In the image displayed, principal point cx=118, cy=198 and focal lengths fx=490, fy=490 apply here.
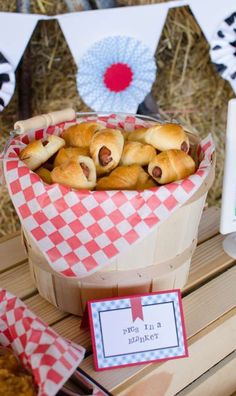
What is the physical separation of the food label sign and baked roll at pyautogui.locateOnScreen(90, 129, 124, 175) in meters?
0.32

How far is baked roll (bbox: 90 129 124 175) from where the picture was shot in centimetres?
119

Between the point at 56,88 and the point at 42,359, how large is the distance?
1.54 meters

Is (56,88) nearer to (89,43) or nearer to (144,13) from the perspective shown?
(89,43)

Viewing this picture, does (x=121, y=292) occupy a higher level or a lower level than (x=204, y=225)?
higher

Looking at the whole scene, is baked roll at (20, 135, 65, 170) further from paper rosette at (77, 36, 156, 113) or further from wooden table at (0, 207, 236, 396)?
paper rosette at (77, 36, 156, 113)

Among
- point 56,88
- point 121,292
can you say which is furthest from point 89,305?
point 56,88

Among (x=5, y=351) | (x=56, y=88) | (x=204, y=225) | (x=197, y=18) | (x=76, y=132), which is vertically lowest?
(x=204, y=225)

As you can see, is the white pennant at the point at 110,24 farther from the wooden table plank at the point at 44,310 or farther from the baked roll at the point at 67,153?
the wooden table plank at the point at 44,310

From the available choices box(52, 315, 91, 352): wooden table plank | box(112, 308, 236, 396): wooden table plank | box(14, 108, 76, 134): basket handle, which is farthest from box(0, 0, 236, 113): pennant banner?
box(112, 308, 236, 396): wooden table plank

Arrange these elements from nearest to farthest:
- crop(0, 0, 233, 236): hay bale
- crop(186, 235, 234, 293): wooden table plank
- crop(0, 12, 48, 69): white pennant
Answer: crop(186, 235, 234, 293): wooden table plank
crop(0, 12, 48, 69): white pennant
crop(0, 0, 233, 236): hay bale

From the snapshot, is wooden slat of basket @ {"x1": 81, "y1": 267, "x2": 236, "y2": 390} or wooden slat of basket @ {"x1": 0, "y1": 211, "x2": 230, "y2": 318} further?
wooden slat of basket @ {"x1": 0, "y1": 211, "x2": 230, "y2": 318}

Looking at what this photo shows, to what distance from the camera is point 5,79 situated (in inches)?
74.5

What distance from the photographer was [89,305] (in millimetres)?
1107

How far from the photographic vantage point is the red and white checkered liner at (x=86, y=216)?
1.07 meters
